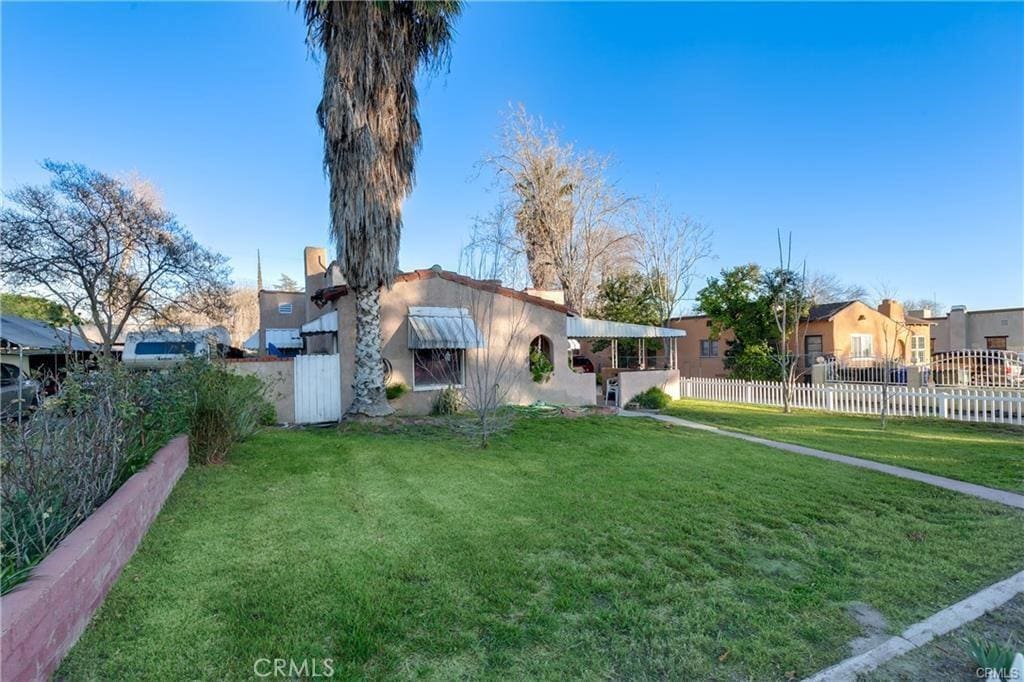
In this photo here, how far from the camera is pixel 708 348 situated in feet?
104

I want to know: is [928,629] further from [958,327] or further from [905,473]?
[958,327]

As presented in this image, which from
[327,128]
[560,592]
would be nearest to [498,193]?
[327,128]

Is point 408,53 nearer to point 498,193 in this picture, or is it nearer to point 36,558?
point 36,558

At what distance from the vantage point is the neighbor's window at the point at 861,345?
92.2 feet

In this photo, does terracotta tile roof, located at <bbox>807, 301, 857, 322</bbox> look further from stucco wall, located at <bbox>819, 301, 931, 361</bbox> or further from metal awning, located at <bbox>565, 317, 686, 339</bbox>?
metal awning, located at <bbox>565, 317, 686, 339</bbox>

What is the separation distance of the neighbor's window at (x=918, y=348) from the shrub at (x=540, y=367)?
28627 mm

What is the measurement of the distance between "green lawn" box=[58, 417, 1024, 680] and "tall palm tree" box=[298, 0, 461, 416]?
19.0 feet

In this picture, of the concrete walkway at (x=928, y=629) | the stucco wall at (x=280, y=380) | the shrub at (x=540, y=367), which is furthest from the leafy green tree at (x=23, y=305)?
the concrete walkway at (x=928, y=629)

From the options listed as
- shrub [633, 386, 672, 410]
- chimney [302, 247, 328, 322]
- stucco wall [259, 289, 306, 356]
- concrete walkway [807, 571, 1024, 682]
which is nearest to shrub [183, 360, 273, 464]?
concrete walkway [807, 571, 1024, 682]

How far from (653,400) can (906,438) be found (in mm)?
7753

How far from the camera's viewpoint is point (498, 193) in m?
30.7

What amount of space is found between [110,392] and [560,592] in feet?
19.1

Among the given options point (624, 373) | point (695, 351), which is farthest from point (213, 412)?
point (695, 351)
